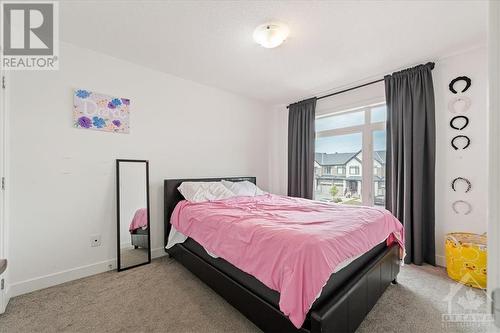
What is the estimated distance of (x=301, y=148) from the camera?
4090 mm

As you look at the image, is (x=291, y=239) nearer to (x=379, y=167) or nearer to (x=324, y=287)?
(x=324, y=287)

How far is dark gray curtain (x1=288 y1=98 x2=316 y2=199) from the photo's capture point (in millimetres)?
3955

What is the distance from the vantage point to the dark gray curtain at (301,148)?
396cm

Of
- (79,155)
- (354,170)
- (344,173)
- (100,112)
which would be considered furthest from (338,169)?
(79,155)

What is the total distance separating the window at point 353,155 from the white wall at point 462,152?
66 centimetres

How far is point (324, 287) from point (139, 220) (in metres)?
2.36

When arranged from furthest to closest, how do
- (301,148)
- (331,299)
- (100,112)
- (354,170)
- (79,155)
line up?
(301,148) < (354,170) < (100,112) < (79,155) < (331,299)

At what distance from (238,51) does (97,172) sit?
2.16 metres

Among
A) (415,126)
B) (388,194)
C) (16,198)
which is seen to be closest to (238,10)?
(415,126)

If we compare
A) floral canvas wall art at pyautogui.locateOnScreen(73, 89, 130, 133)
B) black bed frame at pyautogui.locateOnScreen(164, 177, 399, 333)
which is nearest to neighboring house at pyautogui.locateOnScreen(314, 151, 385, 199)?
black bed frame at pyautogui.locateOnScreen(164, 177, 399, 333)

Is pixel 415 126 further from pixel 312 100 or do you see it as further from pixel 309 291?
pixel 309 291

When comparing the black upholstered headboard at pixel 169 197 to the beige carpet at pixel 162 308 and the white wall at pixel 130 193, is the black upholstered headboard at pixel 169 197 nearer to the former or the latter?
the white wall at pixel 130 193

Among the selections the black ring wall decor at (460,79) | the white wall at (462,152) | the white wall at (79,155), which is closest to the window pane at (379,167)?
the white wall at (462,152)

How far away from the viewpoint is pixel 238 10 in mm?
1889
